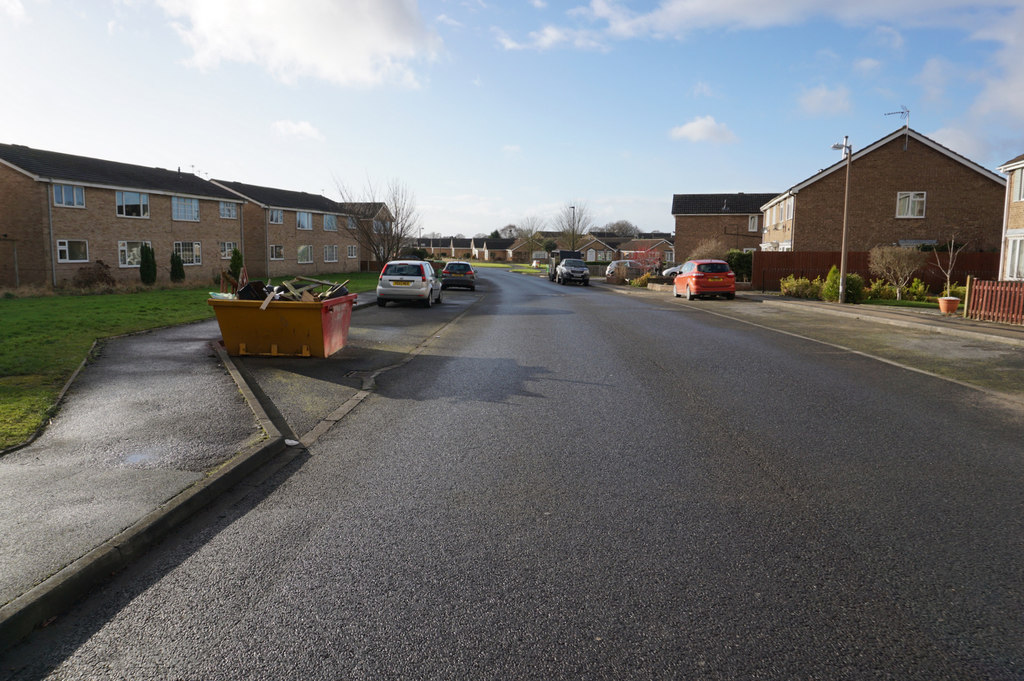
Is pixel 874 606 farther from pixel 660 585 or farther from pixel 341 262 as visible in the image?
pixel 341 262

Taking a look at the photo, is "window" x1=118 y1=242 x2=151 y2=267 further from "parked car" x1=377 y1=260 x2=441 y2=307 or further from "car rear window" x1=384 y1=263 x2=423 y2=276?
"parked car" x1=377 y1=260 x2=441 y2=307

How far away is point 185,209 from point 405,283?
2648 cm

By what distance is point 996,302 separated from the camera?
18156 millimetres

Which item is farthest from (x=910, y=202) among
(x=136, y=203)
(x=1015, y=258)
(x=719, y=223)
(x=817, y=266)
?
(x=136, y=203)

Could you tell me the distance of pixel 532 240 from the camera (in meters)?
119

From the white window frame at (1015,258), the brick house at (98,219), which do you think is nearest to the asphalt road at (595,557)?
the white window frame at (1015,258)

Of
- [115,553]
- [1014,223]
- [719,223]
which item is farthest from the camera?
[719,223]

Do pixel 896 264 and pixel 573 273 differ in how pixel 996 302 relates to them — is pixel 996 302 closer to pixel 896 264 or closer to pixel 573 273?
pixel 896 264

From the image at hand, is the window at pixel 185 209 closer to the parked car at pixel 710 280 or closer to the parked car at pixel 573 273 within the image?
the parked car at pixel 573 273

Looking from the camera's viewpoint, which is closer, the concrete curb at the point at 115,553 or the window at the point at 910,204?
the concrete curb at the point at 115,553

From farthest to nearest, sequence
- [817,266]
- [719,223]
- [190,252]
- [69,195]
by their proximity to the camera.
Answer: [719,223] < [190,252] < [817,266] < [69,195]

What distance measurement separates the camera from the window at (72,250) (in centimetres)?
3350

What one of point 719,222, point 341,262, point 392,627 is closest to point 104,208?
point 341,262

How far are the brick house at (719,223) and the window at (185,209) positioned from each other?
40.9 meters
